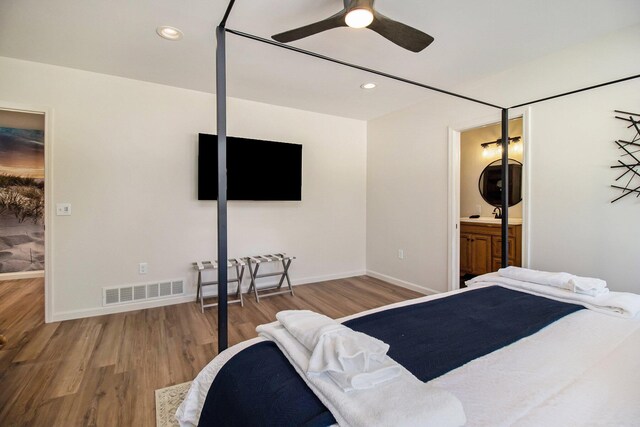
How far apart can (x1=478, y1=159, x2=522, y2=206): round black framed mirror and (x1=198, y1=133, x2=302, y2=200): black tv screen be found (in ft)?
9.33

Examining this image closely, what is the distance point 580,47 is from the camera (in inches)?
93.2

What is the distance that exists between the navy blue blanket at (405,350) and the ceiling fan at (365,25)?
1.54 metres

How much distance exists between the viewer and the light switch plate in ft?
9.29

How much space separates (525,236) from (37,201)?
622cm

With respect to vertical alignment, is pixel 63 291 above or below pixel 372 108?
below

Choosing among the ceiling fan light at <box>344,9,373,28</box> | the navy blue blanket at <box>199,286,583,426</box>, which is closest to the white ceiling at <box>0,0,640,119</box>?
the ceiling fan light at <box>344,9,373,28</box>

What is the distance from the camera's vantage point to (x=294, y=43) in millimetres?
2504

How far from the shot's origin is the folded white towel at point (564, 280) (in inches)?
67.1

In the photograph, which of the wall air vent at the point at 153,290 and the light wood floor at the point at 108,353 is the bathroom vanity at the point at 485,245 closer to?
the light wood floor at the point at 108,353

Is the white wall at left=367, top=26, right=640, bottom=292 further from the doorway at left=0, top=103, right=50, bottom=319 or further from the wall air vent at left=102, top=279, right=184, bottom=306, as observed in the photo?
the doorway at left=0, top=103, right=50, bottom=319

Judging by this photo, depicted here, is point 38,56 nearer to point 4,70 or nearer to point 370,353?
point 4,70

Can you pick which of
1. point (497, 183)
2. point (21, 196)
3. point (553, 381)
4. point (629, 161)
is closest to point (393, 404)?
point (553, 381)

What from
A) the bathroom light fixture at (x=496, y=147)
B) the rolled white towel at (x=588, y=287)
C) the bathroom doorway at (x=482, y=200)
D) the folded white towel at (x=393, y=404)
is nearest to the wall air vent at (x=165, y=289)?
the folded white towel at (x=393, y=404)

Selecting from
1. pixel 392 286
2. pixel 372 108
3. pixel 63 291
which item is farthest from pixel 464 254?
pixel 63 291
